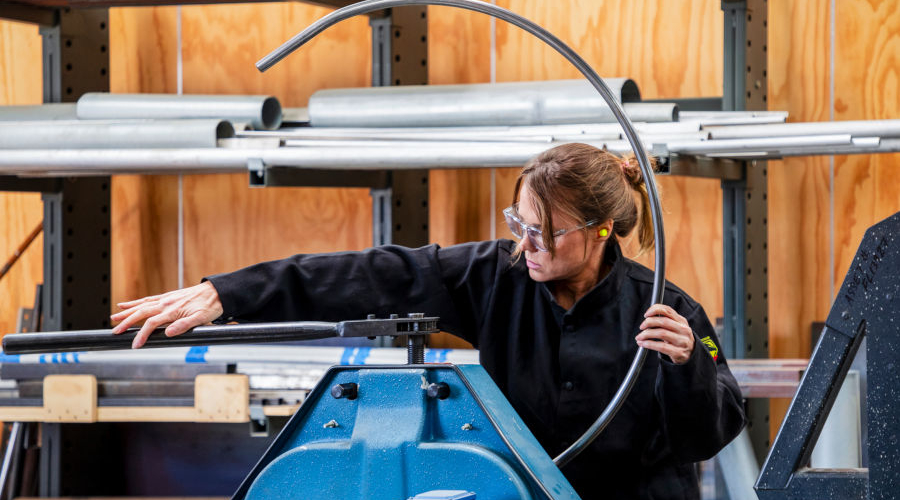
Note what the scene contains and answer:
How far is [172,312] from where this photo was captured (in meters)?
1.42

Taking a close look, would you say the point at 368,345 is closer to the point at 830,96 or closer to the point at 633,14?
the point at 633,14

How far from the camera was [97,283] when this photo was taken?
2764 millimetres

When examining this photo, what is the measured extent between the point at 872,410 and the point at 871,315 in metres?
0.09

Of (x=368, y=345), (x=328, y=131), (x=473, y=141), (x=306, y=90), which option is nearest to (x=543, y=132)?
(x=473, y=141)

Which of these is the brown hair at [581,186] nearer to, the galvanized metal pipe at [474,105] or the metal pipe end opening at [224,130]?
the galvanized metal pipe at [474,105]

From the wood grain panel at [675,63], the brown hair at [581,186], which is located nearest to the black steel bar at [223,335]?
the brown hair at [581,186]

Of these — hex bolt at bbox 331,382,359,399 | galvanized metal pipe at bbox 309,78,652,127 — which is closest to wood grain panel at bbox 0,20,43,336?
galvanized metal pipe at bbox 309,78,652,127

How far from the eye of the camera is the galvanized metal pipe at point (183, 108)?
93.7 inches

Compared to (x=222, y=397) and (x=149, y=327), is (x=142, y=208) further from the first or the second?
(x=149, y=327)

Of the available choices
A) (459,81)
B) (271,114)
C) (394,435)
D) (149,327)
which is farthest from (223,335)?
(459,81)

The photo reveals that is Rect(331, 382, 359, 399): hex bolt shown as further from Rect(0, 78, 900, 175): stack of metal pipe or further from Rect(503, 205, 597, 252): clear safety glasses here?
Rect(0, 78, 900, 175): stack of metal pipe

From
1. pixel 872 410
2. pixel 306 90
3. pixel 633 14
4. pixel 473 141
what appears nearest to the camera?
pixel 872 410

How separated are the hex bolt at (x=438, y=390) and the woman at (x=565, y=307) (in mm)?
433

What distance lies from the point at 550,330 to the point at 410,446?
594 mm
